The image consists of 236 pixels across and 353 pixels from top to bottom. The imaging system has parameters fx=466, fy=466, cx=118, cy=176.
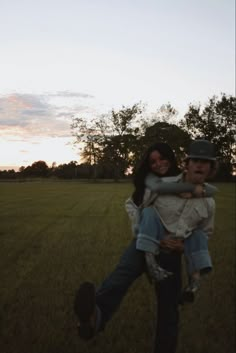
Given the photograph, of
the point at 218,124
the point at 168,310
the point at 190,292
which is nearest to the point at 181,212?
the point at 190,292

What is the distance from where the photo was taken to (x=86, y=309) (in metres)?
3.28

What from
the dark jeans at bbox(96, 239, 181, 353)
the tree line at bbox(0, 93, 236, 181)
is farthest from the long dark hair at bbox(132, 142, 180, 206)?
the tree line at bbox(0, 93, 236, 181)

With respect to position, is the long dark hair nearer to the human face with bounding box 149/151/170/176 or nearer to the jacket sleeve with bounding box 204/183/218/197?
the human face with bounding box 149/151/170/176

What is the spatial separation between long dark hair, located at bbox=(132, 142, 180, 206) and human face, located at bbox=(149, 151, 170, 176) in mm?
24

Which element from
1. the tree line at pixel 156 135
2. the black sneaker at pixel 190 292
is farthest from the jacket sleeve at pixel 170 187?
the tree line at pixel 156 135

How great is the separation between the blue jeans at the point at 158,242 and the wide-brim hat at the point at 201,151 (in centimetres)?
53

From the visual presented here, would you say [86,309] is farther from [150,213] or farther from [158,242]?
[150,213]

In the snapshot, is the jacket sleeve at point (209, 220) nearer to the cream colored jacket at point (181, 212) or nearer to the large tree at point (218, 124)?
the cream colored jacket at point (181, 212)

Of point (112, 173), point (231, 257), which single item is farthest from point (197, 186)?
point (112, 173)

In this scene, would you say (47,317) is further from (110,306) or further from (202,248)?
(202,248)

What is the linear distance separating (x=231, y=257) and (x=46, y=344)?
653cm

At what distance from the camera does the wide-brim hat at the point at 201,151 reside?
11.5 ft

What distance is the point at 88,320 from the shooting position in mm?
3326

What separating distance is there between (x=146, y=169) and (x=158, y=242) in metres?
0.70
